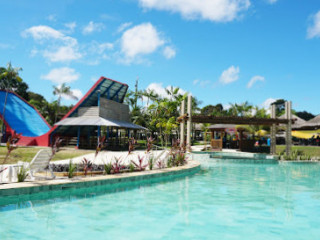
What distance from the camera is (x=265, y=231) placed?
5.03 metres

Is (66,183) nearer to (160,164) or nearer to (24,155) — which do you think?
(160,164)

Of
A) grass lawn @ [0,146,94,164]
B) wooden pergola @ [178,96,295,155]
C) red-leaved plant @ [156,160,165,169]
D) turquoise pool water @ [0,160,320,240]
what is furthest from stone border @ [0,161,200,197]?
wooden pergola @ [178,96,295,155]

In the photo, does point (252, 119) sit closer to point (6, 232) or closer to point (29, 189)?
point (29, 189)

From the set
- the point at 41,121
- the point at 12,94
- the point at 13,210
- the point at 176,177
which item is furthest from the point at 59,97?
the point at 13,210

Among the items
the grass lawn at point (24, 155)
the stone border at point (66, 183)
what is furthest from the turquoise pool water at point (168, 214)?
the grass lawn at point (24, 155)

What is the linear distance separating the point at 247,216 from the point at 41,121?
83.6 ft

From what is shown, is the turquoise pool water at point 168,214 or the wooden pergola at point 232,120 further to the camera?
the wooden pergola at point 232,120

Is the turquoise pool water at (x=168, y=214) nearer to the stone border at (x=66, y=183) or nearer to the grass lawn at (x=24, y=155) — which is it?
the stone border at (x=66, y=183)

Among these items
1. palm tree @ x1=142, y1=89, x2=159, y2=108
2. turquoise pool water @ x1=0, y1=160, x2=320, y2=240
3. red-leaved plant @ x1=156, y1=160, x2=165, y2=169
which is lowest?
turquoise pool water @ x1=0, y1=160, x2=320, y2=240

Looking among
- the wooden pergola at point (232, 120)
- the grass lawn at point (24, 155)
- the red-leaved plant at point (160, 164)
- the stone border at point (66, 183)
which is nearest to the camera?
the stone border at point (66, 183)

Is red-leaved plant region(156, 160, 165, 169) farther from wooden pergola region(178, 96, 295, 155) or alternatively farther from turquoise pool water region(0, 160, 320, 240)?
wooden pergola region(178, 96, 295, 155)

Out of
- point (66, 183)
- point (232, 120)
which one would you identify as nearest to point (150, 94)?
point (232, 120)

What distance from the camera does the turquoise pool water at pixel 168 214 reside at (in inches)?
189

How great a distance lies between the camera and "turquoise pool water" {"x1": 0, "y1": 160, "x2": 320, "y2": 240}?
4797mm
